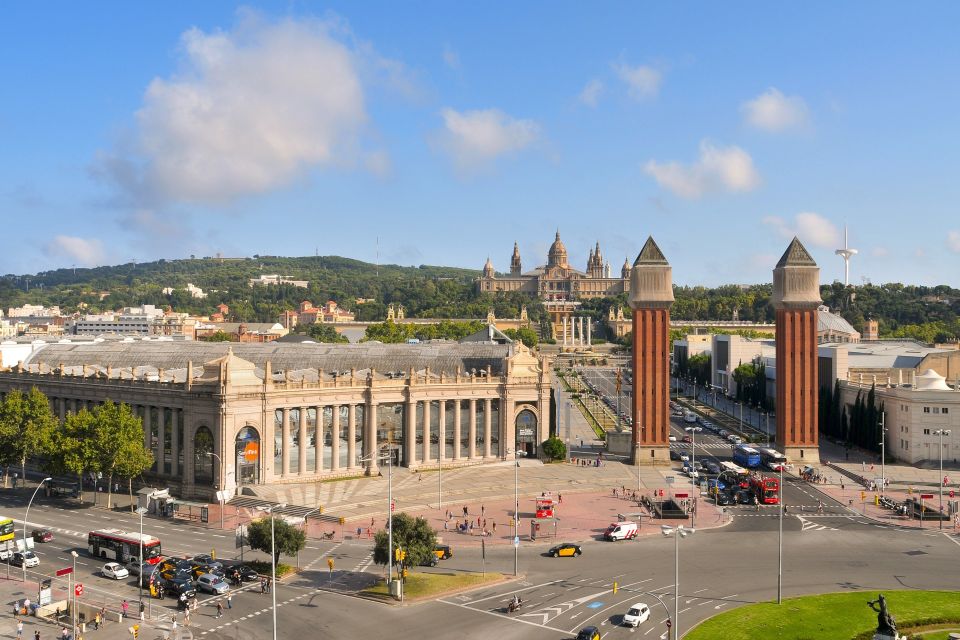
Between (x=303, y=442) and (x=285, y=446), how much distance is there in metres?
2.44

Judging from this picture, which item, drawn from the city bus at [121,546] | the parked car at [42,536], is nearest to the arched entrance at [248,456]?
the parked car at [42,536]

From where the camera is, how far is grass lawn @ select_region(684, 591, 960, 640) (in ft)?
177

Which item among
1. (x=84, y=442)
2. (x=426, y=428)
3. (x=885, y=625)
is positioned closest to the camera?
(x=885, y=625)

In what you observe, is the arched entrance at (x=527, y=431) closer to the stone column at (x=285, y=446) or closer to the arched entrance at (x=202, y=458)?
the stone column at (x=285, y=446)

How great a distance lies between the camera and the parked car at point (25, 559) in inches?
2660

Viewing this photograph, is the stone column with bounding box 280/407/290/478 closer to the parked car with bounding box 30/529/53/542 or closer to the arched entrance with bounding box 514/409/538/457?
the parked car with bounding box 30/529/53/542

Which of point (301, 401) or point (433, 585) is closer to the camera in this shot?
point (433, 585)

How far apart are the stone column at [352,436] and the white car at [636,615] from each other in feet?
178

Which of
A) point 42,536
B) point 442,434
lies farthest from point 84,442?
point 442,434

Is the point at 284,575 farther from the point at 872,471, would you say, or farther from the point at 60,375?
the point at 872,471

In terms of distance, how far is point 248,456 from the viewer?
3703 inches

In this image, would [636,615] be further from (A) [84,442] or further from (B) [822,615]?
(A) [84,442]

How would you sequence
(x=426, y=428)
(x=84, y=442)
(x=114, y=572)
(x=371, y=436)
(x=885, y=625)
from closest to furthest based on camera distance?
(x=885, y=625) → (x=114, y=572) → (x=84, y=442) → (x=371, y=436) → (x=426, y=428)

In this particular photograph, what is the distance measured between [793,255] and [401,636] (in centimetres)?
9128
